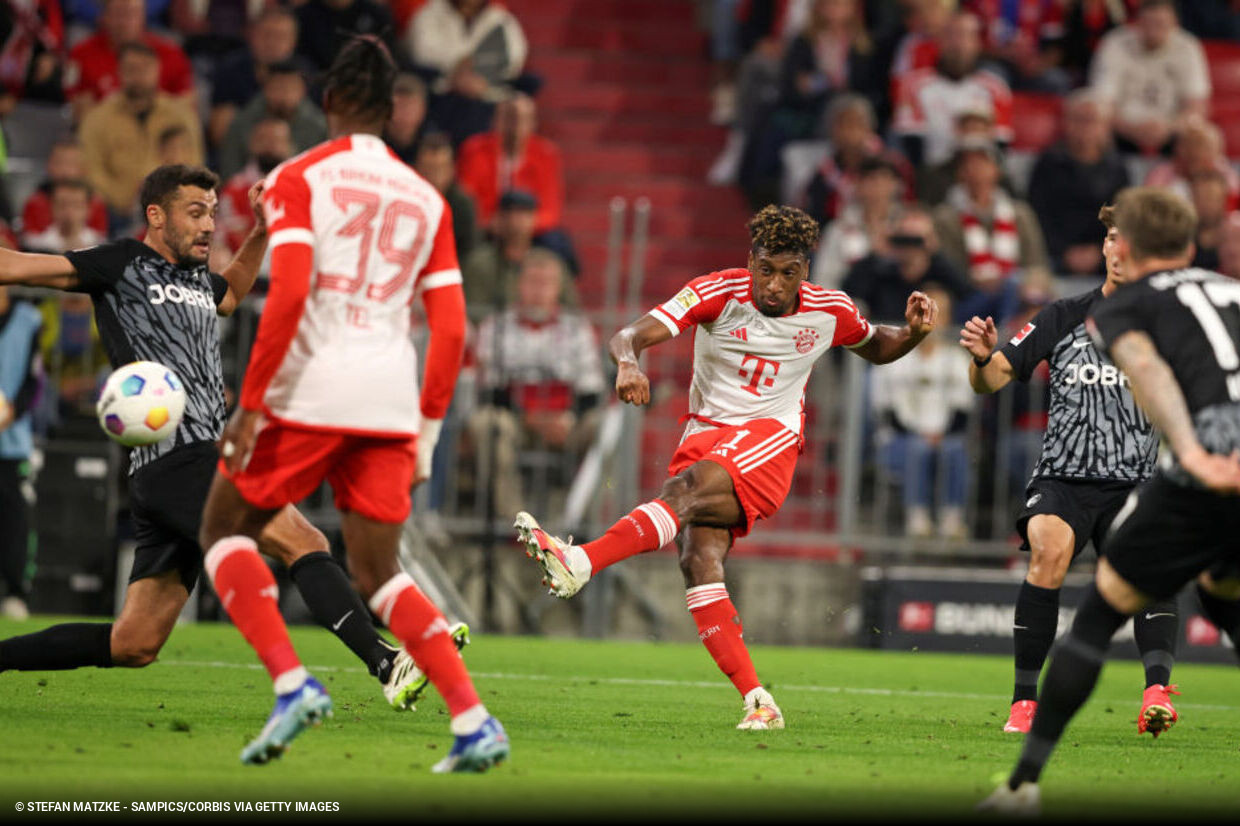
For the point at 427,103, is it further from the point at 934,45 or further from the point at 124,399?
the point at 124,399

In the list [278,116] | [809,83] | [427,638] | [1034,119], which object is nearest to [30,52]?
[278,116]

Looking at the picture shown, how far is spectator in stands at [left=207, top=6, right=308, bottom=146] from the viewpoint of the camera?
17.5 meters

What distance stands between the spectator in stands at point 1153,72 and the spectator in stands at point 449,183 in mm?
7088

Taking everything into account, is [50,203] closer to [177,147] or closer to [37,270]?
[177,147]

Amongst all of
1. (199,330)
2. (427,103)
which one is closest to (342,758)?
(199,330)

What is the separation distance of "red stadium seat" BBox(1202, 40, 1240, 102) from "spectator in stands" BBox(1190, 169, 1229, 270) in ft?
13.0

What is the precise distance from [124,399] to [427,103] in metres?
11.5

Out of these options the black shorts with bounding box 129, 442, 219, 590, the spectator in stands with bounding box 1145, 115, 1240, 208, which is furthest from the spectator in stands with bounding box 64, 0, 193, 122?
the black shorts with bounding box 129, 442, 219, 590

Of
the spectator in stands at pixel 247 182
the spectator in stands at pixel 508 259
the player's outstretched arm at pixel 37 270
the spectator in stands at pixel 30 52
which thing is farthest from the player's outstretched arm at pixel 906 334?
the spectator in stands at pixel 30 52

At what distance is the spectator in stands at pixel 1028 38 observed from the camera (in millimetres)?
19422

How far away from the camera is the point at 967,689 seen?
37.2 feet

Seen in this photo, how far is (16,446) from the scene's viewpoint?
45.7ft

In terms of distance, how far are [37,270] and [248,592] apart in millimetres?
1940

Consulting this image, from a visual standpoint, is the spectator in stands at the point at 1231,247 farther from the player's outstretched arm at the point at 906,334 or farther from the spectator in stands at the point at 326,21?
the spectator in stands at the point at 326,21
